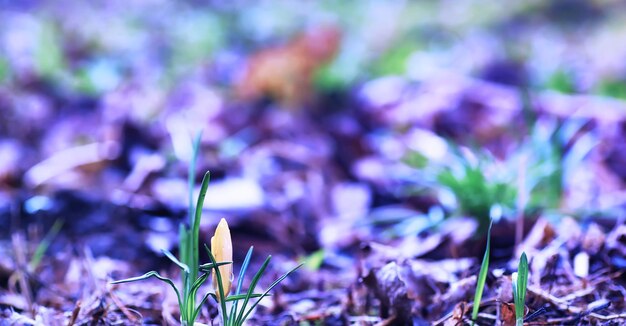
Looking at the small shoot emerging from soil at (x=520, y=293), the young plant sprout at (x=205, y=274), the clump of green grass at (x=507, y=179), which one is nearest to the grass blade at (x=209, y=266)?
the young plant sprout at (x=205, y=274)

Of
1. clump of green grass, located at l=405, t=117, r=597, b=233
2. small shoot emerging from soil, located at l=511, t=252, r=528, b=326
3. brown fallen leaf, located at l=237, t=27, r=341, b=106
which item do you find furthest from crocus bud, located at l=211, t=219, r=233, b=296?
brown fallen leaf, located at l=237, t=27, r=341, b=106

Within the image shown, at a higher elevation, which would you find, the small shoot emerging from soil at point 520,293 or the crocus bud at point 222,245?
the crocus bud at point 222,245

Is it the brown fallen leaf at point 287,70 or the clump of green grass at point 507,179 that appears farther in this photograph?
the brown fallen leaf at point 287,70

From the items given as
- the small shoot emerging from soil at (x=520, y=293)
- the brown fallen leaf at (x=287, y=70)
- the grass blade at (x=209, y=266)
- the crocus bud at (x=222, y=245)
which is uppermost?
the brown fallen leaf at (x=287, y=70)

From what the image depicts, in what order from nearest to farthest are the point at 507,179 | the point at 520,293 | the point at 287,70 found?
1. the point at 520,293
2. the point at 507,179
3. the point at 287,70

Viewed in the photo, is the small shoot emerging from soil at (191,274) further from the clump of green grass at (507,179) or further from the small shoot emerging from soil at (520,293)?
the clump of green grass at (507,179)

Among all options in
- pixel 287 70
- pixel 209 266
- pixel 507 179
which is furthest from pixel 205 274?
pixel 287 70

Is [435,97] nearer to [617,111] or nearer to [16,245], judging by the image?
[617,111]

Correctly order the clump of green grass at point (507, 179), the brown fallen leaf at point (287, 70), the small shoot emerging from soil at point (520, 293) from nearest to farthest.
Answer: the small shoot emerging from soil at point (520, 293)
the clump of green grass at point (507, 179)
the brown fallen leaf at point (287, 70)

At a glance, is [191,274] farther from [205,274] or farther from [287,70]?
[287,70]

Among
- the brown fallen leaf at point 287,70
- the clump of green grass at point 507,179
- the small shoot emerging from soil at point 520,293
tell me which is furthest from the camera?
the brown fallen leaf at point 287,70

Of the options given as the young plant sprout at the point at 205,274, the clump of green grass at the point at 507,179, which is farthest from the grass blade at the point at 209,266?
the clump of green grass at the point at 507,179

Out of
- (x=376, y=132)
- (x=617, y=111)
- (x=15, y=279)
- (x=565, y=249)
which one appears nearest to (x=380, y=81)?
(x=376, y=132)
